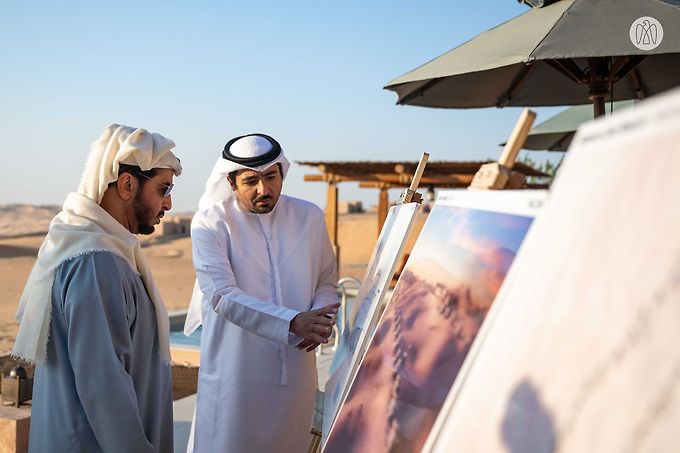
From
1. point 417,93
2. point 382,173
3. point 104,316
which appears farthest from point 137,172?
point 382,173

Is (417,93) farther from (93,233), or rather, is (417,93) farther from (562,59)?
(93,233)

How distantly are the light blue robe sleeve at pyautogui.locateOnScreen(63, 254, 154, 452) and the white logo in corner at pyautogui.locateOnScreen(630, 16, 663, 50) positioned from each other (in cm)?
261

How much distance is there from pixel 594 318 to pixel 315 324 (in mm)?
2056

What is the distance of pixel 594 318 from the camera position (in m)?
0.78

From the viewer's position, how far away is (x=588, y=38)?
3568 millimetres

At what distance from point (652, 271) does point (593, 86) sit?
4182 mm

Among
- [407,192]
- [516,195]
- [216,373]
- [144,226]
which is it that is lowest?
→ [216,373]

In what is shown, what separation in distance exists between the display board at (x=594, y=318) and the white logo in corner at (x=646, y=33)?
2.89m

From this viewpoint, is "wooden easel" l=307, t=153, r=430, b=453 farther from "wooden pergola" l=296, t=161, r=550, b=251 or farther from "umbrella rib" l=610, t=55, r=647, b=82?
"wooden pergola" l=296, t=161, r=550, b=251

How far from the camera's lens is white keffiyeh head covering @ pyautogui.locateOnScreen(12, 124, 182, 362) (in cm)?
222

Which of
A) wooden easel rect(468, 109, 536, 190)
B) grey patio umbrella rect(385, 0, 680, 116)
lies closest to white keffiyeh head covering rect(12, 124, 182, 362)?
wooden easel rect(468, 109, 536, 190)

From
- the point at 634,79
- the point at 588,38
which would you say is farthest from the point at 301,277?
the point at 634,79

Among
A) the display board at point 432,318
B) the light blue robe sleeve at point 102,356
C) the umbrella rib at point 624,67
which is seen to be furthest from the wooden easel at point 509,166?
the umbrella rib at point 624,67

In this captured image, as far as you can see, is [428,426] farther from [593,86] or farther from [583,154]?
[593,86]
